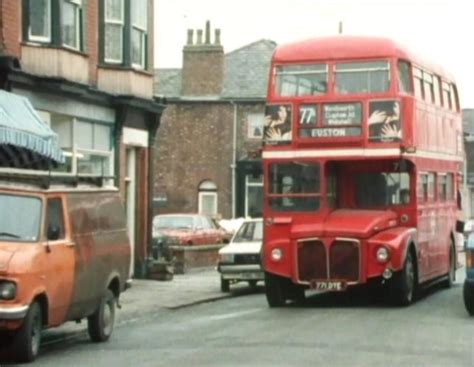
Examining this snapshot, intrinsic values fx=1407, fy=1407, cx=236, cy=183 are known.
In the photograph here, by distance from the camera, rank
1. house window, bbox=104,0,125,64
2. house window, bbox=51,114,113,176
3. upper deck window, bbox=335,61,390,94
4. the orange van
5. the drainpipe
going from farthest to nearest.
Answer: the drainpipe
house window, bbox=104,0,125,64
house window, bbox=51,114,113,176
upper deck window, bbox=335,61,390,94
the orange van

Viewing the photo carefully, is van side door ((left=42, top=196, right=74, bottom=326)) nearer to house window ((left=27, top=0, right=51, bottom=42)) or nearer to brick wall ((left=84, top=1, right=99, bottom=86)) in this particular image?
house window ((left=27, top=0, right=51, bottom=42))

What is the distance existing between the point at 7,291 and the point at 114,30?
1752cm

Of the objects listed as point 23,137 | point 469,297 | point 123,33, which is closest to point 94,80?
point 123,33

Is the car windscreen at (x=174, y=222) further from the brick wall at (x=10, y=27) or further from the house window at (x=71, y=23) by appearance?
the brick wall at (x=10, y=27)

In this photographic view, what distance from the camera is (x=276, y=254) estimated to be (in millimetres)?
25578

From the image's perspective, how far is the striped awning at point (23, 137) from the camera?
2309 cm

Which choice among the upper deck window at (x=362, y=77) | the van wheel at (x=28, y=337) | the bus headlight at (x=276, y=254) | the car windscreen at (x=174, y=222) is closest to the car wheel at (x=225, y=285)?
the bus headlight at (x=276, y=254)

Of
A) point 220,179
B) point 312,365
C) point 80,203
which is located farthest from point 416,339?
point 220,179

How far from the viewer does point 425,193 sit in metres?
27.5

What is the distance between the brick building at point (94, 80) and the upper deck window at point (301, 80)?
14.0 ft

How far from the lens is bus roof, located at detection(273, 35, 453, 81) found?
2600 centimetres

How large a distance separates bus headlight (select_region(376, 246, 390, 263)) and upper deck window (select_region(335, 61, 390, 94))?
9.63ft

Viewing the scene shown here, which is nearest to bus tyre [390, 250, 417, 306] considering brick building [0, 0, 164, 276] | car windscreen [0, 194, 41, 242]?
brick building [0, 0, 164, 276]

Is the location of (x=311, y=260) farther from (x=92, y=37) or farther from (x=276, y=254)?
(x=92, y=37)
